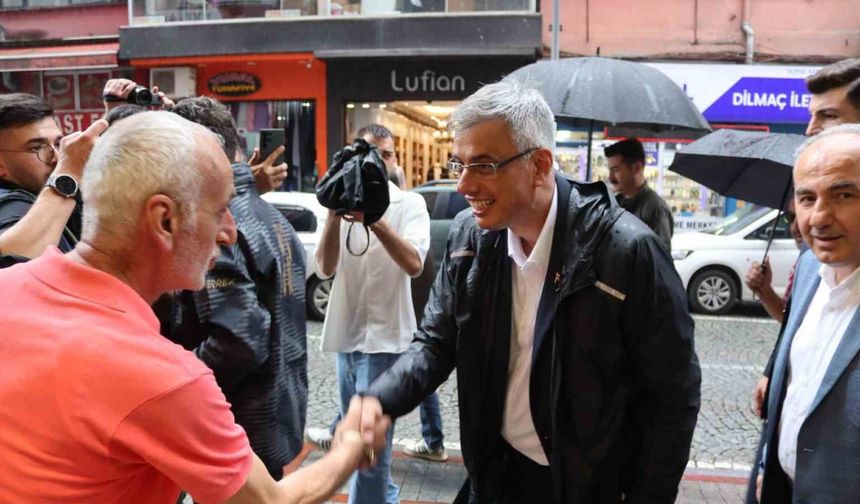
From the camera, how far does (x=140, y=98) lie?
3.24 metres

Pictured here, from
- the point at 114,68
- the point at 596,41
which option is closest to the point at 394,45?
the point at 596,41

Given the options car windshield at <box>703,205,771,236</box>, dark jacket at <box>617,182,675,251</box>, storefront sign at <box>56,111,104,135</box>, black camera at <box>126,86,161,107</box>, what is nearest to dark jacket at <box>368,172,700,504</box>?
black camera at <box>126,86,161,107</box>

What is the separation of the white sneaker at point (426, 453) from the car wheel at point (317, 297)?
15.1ft

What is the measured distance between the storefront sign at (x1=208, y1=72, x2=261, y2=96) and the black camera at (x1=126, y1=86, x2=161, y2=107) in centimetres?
1419

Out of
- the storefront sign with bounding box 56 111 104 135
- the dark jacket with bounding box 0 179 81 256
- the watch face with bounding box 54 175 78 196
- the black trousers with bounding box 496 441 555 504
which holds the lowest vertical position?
the black trousers with bounding box 496 441 555 504

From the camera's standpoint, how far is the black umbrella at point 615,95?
529 cm

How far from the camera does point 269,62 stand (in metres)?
16.8

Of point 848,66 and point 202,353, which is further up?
point 848,66

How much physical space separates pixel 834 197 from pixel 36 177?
2.93 m

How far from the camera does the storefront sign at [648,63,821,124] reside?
608 inches

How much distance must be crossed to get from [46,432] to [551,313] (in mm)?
1395

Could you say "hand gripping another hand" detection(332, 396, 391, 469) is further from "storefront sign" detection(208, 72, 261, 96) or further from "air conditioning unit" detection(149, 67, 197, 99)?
"air conditioning unit" detection(149, 67, 197, 99)

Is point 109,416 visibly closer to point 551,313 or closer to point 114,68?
point 551,313

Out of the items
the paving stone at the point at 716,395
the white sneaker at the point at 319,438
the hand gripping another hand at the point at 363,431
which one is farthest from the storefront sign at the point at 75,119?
the hand gripping another hand at the point at 363,431
